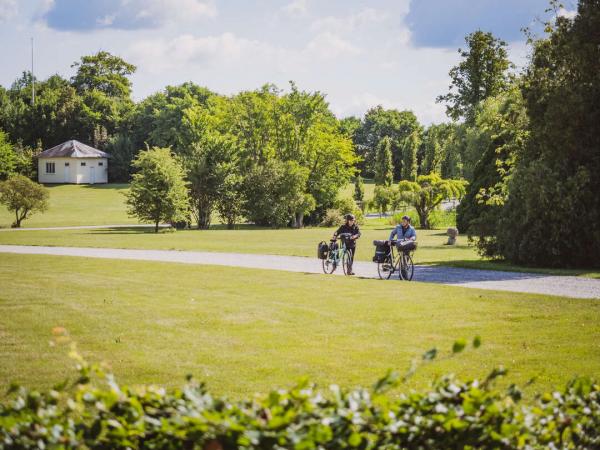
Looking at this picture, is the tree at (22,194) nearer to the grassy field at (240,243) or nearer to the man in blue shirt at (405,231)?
the grassy field at (240,243)

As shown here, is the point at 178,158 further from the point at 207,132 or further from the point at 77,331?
the point at 77,331

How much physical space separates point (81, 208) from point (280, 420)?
63.1 metres

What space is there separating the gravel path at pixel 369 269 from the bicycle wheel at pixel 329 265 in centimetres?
40

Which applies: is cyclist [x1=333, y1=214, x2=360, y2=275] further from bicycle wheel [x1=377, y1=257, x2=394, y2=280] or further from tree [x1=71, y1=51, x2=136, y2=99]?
tree [x1=71, y1=51, x2=136, y2=99]

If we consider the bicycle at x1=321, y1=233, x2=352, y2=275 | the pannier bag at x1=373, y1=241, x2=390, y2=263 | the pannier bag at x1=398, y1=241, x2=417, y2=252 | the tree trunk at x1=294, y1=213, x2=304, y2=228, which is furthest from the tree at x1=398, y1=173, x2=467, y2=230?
the pannier bag at x1=398, y1=241, x2=417, y2=252

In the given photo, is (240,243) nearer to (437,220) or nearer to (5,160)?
(437,220)

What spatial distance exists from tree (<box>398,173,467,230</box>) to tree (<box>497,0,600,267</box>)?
70.6ft

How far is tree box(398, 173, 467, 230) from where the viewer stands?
148 feet

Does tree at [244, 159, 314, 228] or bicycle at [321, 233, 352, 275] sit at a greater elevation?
tree at [244, 159, 314, 228]

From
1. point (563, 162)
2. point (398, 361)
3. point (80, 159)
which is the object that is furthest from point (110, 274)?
point (80, 159)

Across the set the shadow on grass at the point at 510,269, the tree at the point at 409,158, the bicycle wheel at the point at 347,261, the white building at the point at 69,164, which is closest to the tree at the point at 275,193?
the shadow on grass at the point at 510,269

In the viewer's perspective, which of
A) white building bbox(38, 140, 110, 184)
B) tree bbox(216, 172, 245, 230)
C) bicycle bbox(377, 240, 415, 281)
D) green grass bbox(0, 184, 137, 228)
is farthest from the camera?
white building bbox(38, 140, 110, 184)

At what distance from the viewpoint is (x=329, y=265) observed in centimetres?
2069

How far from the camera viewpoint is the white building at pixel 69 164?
262 ft
